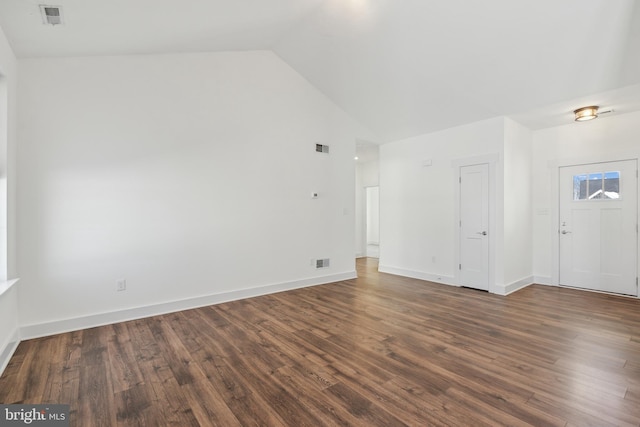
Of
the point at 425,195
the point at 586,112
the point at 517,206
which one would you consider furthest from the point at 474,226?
the point at 586,112

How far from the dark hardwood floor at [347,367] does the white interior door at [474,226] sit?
3.03ft

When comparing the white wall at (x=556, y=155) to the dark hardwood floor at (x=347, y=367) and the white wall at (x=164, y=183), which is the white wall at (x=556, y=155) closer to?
the dark hardwood floor at (x=347, y=367)

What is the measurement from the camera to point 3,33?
261 cm

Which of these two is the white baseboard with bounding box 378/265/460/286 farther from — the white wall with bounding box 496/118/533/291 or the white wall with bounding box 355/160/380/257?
the white wall with bounding box 355/160/380/257

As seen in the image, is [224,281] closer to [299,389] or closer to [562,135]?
[299,389]

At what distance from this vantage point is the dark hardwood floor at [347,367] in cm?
190

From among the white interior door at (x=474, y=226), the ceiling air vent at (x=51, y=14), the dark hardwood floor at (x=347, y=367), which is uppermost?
the ceiling air vent at (x=51, y=14)

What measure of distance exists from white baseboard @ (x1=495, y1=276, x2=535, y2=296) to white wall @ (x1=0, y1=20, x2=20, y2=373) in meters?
5.81

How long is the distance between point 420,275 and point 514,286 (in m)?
1.50

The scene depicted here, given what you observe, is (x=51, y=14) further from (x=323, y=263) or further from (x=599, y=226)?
(x=599, y=226)

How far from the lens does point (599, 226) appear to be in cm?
477

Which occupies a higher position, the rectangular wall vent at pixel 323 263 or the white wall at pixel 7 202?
the white wall at pixel 7 202

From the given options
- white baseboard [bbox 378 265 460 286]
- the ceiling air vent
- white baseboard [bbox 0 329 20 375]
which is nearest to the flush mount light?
white baseboard [bbox 378 265 460 286]

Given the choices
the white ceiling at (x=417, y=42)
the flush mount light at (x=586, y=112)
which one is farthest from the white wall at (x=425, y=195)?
the flush mount light at (x=586, y=112)
